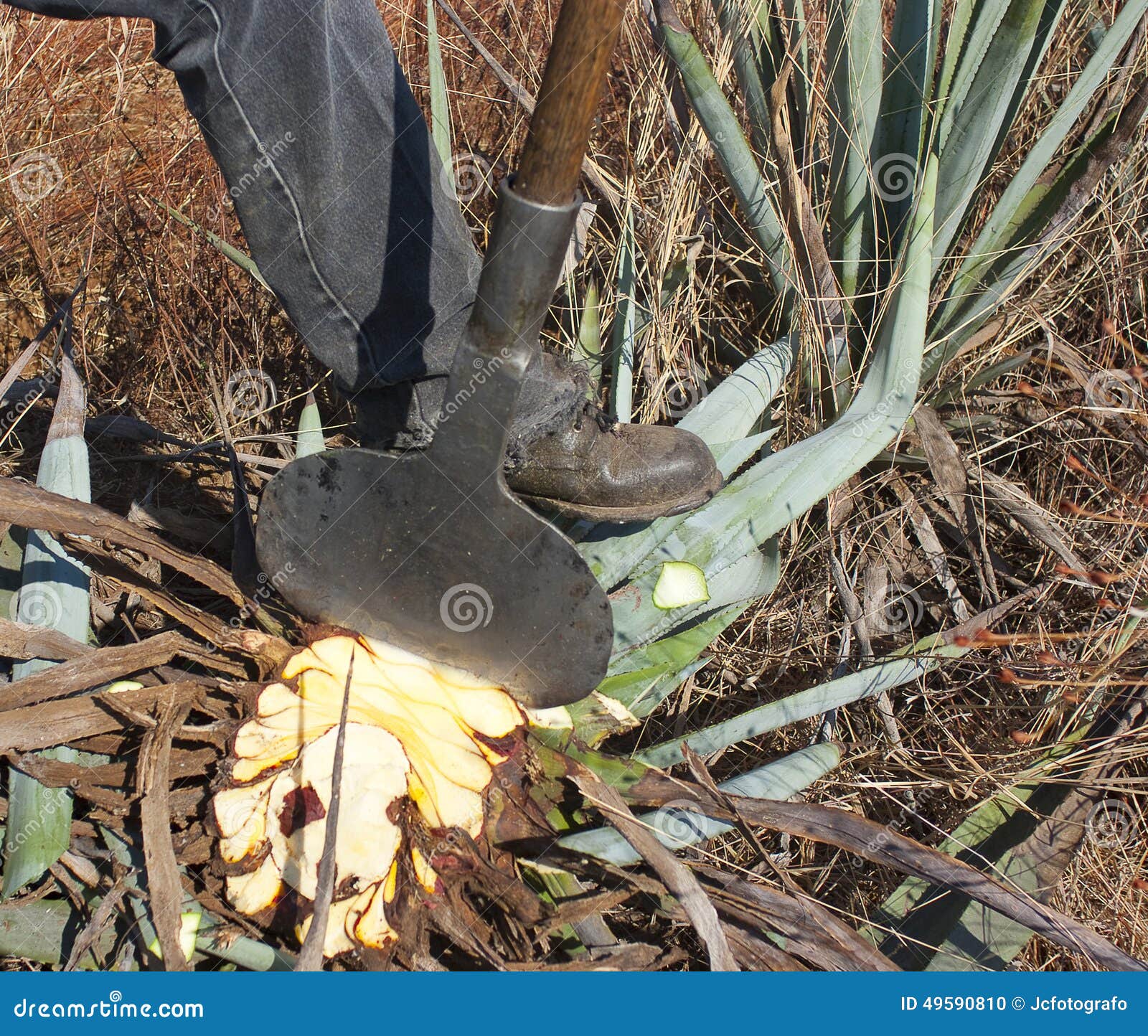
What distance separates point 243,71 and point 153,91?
181 cm

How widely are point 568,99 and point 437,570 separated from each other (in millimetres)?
650

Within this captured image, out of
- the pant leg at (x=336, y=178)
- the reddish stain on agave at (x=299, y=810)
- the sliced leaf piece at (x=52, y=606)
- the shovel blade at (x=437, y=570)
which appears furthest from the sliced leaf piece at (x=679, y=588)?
the sliced leaf piece at (x=52, y=606)

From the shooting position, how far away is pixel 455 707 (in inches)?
58.2

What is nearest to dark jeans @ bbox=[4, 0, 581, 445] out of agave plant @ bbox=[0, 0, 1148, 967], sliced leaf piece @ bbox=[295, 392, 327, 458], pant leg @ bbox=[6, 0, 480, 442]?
pant leg @ bbox=[6, 0, 480, 442]

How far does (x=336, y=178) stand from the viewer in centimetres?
137

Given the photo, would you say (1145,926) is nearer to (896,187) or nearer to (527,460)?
(527,460)

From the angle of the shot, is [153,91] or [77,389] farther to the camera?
[153,91]

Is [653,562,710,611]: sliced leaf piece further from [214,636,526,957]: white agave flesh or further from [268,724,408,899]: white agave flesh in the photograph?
[268,724,408,899]: white agave flesh

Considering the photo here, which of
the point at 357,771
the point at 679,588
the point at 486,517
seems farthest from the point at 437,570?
the point at 679,588

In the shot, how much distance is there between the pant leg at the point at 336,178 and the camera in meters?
1.28

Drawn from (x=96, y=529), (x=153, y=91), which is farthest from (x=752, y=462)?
(x=153, y=91)

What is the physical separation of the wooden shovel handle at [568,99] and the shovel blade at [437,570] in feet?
1.23

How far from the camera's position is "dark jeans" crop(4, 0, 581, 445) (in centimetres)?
128

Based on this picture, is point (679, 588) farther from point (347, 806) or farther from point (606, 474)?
point (347, 806)
